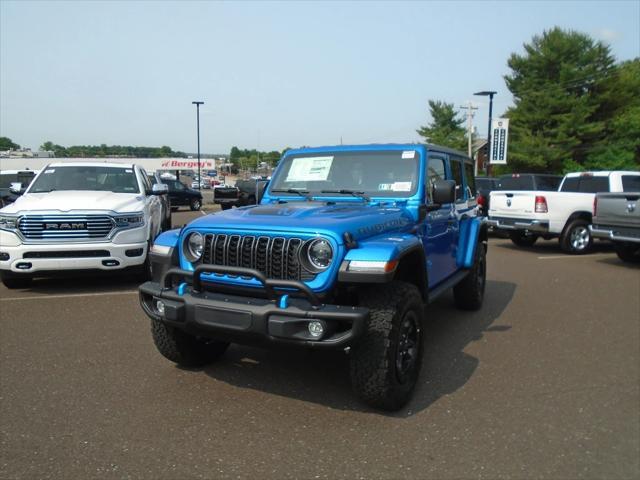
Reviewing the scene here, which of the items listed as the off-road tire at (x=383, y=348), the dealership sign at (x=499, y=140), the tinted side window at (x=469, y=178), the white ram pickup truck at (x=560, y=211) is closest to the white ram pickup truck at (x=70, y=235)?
the tinted side window at (x=469, y=178)

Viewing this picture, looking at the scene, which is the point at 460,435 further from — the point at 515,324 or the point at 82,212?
the point at 82,212

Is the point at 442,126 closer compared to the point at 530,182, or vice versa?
the point at 530,182

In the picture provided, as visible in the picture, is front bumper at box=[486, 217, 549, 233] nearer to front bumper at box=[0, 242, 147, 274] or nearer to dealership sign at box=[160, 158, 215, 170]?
front bumper at box=[0, 242, 147, 274]

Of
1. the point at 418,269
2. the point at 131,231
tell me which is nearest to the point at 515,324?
the point at 418,269

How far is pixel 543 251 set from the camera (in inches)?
486

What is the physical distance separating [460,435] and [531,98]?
38.1 meters

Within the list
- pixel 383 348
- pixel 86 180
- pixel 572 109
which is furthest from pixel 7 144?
pixel 383 348

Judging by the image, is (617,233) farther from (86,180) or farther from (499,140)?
(499,140)

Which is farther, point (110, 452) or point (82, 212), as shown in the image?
point (82, 212)

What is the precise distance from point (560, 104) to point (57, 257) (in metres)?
36.4

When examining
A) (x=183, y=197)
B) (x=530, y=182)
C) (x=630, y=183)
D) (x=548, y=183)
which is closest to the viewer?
(x=630, y=183)

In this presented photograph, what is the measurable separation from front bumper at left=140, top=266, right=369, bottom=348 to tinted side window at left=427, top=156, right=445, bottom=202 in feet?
6.09

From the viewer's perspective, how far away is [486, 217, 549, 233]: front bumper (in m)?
11.4

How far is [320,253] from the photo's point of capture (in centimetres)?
342
